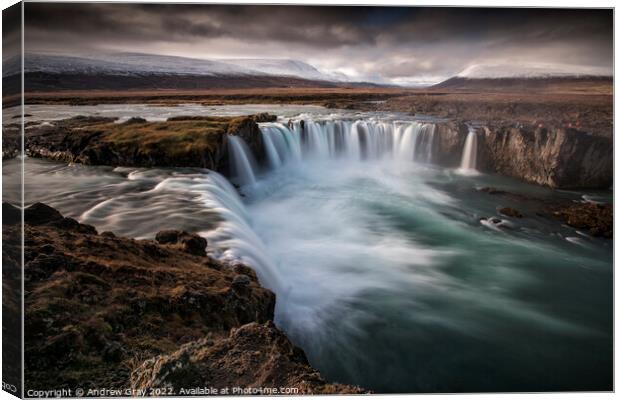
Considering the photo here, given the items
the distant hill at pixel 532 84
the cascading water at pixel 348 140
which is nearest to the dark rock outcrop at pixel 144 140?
the cascading water at pixel 348 140

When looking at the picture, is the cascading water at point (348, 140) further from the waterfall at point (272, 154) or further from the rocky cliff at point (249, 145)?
the rocky cliff at point (249, 145)

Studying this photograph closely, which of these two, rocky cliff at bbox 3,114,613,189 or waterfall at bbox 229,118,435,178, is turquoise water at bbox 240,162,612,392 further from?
waterfall at bbox 229,118,435,178

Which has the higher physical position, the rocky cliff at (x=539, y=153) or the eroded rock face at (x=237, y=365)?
the rocky cliff at (x=539, y=153)

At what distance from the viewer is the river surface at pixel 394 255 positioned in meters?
4.20

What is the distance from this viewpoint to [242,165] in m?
7.68

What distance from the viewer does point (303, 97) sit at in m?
5.46

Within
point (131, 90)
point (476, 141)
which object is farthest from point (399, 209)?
point (131, 90)

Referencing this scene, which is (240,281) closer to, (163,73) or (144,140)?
(163,73)

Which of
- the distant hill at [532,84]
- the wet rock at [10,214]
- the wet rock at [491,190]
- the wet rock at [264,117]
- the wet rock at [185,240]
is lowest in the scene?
the wet rock at [185,240]

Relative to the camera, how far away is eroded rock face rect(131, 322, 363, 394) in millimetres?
3211

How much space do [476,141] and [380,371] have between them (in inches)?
147

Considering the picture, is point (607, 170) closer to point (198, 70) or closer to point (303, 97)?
point (303, 97)

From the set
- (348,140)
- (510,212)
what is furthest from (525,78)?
(348,140)

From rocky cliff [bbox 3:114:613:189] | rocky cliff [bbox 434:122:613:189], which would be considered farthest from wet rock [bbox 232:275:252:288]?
rocky cliff [bbox 434:122:613:189]
